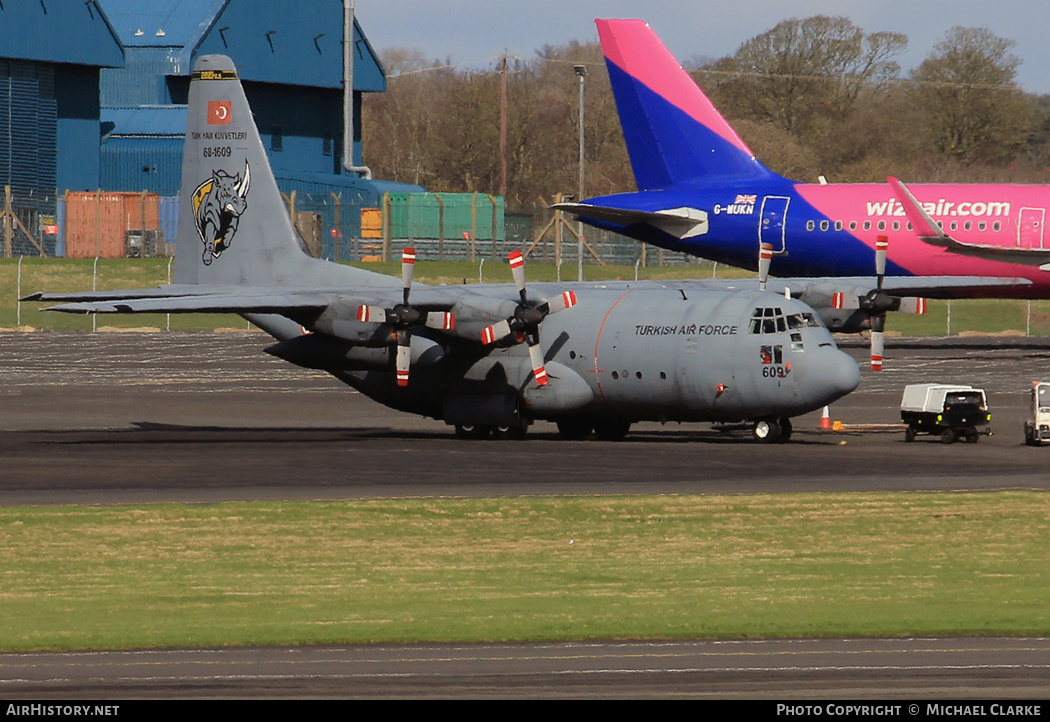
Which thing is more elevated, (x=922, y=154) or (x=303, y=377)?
(x=922, y=154)

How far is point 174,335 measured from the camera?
6881 centimetres

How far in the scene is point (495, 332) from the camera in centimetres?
3688

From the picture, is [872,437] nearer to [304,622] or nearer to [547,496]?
[547,496]

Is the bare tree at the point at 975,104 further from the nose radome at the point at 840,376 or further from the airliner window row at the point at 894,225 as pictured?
the nose radome at the point at 840,376

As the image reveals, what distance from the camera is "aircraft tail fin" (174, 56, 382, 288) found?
41.2 m

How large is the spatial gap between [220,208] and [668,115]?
21861mm

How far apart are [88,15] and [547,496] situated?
74688mm

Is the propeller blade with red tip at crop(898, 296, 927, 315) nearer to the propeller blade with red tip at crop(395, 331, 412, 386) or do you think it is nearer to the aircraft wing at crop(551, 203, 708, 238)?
the propeller blade with red tip at crop(395, 331, 412, 386)

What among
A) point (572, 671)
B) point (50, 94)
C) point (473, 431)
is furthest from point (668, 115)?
point (50, 94)

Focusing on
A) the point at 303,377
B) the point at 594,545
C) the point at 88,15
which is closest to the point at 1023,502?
the point at 594,545

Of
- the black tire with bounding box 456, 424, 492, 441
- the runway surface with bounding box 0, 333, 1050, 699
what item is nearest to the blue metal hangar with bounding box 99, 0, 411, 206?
the runway surface with bounding box 0, 333, 1050, 699

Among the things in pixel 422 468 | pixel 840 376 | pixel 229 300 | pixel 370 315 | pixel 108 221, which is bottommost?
pixel 422 468

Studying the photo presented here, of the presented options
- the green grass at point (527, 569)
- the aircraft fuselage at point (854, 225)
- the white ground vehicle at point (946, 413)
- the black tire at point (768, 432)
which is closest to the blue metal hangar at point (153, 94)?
the aircraft fuselage at point (854, 225)

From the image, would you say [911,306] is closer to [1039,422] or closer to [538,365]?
[1039,422]
